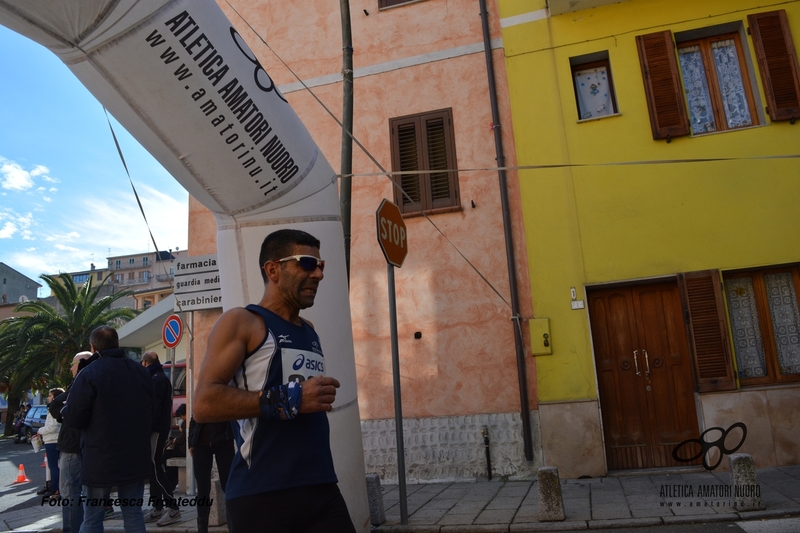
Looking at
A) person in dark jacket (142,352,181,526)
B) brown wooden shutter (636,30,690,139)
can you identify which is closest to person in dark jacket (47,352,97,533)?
person in dark jacket (142,352,181,526)

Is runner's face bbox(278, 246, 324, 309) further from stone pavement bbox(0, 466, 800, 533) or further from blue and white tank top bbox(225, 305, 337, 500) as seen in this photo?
stone pavement bbox(0, 466, 800, 533)

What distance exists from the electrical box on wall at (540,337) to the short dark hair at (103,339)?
→ 5.63 m

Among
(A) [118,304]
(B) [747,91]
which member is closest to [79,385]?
(B) [747,91]

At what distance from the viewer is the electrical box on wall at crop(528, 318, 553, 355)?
8.78 metres

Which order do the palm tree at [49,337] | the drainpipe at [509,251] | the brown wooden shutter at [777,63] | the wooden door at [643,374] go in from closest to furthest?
the wooden door at [643,374]
the brown wooden shutter at [777,63]
the drainpipe at [509,251]
the palm tree at [49,337]

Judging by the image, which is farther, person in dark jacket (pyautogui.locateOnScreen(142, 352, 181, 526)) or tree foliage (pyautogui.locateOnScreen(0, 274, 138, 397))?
tree foliage (pyautogui.locateOnScreen(0, 274, 138, 397))

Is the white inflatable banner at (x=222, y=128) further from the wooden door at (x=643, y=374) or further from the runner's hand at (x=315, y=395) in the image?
the wooden door at (x=643, y=374)

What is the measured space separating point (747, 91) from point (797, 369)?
158 inches

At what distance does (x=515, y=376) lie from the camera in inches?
354

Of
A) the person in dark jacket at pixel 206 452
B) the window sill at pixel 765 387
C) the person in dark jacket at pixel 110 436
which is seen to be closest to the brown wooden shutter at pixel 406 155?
the person in dark jacket at pixel 206 452

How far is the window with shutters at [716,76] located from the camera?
28.7 ft

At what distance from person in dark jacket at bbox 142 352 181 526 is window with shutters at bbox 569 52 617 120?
23.0 feet

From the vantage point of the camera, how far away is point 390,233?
659 cm

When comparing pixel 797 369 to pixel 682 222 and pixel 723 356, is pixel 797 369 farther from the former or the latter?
pixel 682 222
